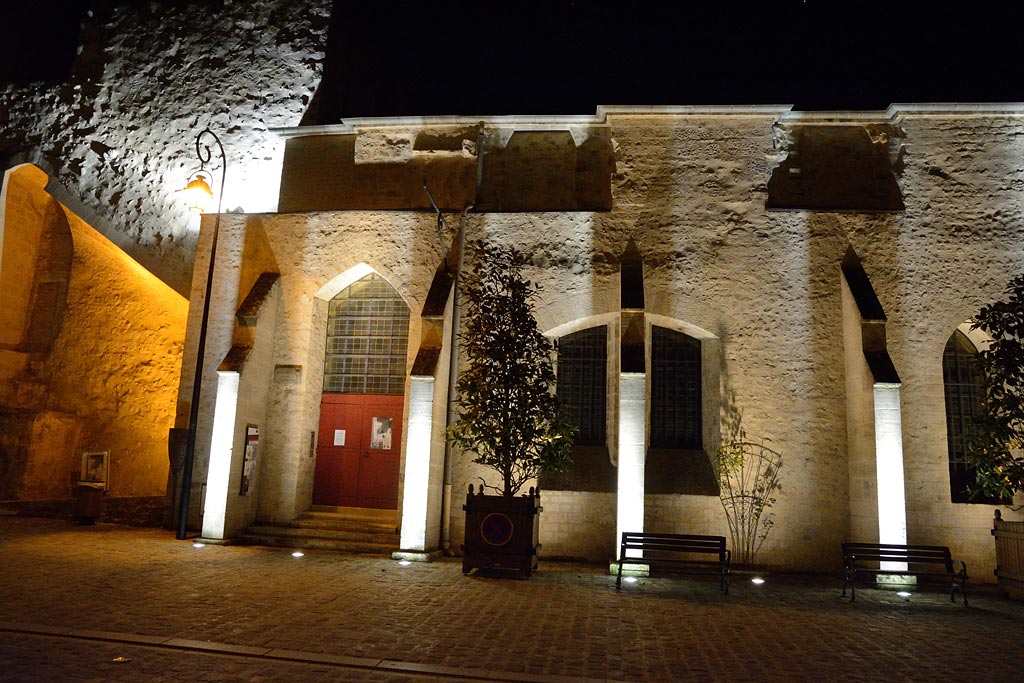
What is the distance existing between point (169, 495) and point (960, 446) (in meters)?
14.7

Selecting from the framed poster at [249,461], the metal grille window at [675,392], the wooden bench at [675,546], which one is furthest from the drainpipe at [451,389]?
the metal grille window at [675,392]

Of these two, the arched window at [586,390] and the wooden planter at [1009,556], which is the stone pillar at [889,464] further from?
the arched window at [586,390]

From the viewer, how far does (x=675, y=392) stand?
44.8 ft

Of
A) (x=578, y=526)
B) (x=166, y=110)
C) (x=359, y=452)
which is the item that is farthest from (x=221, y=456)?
(x=166, y=110)

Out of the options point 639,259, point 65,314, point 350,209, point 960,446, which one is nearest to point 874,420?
point 960,446

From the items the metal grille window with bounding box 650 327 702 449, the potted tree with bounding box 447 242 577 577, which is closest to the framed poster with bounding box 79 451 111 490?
the potted tree with bounding box 447 242 577 577

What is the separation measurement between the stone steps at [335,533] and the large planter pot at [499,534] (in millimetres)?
2254

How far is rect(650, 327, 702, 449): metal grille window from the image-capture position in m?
13.5

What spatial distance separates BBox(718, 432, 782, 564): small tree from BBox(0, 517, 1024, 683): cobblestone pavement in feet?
3.51

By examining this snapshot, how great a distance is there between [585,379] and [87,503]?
32.7 ft

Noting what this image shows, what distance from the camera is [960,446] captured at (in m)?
12.8

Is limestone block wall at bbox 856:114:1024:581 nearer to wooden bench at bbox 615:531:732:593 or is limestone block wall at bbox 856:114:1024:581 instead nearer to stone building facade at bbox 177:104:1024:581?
stone building facade at bbox 177:104:1024:581

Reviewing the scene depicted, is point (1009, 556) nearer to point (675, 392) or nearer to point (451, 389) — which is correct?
point (675, 392)

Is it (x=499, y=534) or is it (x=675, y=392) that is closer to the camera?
(x=499, y=534)
